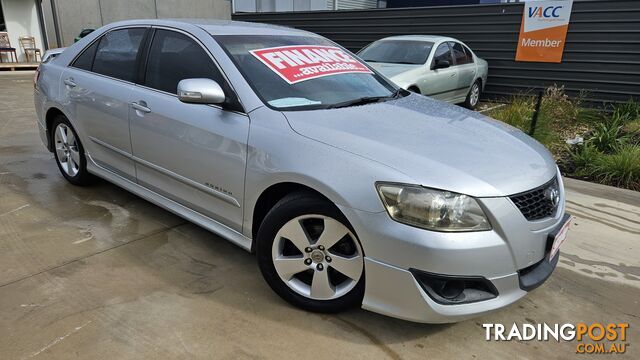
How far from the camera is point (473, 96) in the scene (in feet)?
30.5

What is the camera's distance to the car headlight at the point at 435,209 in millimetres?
2152

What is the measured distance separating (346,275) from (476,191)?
784mm

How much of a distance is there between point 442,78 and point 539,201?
5839 millimetres

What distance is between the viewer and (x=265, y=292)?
113 inches

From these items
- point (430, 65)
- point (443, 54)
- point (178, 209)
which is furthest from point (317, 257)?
point (443, 54)

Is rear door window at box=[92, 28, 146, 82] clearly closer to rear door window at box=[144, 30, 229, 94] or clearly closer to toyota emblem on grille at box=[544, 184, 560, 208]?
rear door window at box=[144, 30, 229, 94]

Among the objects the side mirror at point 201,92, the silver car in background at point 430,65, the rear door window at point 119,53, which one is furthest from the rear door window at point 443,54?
the side mirror at point 201,92

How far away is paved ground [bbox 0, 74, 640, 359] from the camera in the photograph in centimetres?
238

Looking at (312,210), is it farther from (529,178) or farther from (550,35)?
(550,35)

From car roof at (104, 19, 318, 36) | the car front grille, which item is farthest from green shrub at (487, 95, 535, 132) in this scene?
the car front grille

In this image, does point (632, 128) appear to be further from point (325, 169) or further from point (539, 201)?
point (325, 169)

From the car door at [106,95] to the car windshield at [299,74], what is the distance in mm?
984

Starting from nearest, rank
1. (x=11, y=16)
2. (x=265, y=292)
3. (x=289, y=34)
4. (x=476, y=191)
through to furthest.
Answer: (x=476, y=191), (x=265, y=292), (x=289, y=34), (x=11, y=16)

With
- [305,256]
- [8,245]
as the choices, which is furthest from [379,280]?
[8,245]
